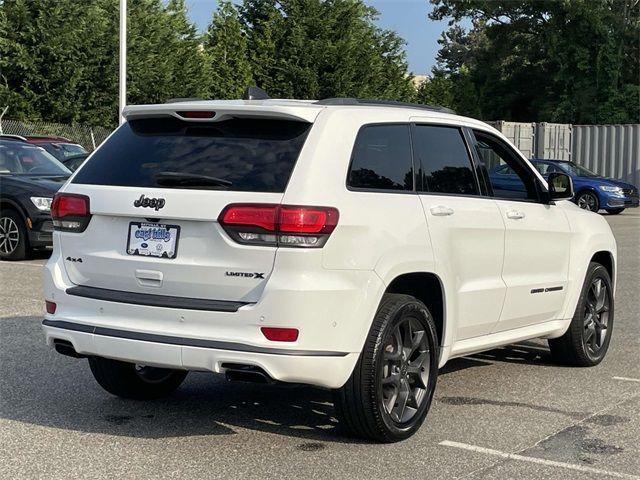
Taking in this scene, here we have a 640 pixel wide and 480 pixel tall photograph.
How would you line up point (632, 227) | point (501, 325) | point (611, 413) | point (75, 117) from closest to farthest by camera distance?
point (611, 413)
point (501, 325)
point (632, 227)
point (75, 117)

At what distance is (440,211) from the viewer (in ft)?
18.7

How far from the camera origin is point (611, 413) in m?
6.02

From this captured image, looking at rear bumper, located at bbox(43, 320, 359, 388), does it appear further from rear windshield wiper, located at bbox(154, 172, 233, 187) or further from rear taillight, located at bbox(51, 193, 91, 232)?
rear windshield wiper, located at bbox(154, 172, 233, 187)

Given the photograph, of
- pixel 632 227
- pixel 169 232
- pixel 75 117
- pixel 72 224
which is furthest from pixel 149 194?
pixel 75 117

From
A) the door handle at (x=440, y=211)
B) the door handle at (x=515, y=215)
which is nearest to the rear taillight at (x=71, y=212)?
the door handle at (x=440, y=211)

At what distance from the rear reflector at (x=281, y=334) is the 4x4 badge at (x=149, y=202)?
33.9 inches

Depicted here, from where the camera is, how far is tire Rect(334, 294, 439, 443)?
5086 mm

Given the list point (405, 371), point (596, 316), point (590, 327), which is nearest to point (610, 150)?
point (596, 316)

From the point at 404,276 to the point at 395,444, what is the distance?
0.89m

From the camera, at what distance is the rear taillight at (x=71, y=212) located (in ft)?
17.7

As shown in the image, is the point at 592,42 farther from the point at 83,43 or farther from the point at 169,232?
the point at 169,232

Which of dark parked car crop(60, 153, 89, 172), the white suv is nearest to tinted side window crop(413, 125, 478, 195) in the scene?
the white suv

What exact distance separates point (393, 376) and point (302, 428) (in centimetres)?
64

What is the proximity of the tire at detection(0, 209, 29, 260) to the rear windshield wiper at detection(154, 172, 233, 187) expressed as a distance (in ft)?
30.0
